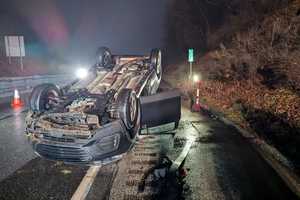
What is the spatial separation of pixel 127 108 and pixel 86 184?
5.06ft

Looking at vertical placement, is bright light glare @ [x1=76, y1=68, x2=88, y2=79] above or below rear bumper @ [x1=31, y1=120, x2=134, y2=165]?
above

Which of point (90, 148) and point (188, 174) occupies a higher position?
point (90, 148)

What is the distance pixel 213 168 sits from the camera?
15.9ft

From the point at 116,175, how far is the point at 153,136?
2313mm

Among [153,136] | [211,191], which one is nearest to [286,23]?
[153,136]

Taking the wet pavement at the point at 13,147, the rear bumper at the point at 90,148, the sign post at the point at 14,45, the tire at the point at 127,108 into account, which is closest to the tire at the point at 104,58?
the wet pavement at the point at 13,147

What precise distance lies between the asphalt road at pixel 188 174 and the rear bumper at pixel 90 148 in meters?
0.27

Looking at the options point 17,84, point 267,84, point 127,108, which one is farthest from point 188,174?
point 17,84

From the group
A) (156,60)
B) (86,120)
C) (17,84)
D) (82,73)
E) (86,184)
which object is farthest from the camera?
(17,84)

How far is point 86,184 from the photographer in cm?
425

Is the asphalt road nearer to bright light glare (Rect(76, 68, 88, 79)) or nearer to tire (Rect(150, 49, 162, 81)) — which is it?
bright light glare (Rect(76, 68, 88, 79))

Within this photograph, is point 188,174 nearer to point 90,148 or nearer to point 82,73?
point 90,148

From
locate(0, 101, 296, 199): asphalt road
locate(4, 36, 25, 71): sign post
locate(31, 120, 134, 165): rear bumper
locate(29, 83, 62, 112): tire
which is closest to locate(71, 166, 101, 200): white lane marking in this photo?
locate(0, 101, 296, 199): asphalt road

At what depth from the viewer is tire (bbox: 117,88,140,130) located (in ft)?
16.6
